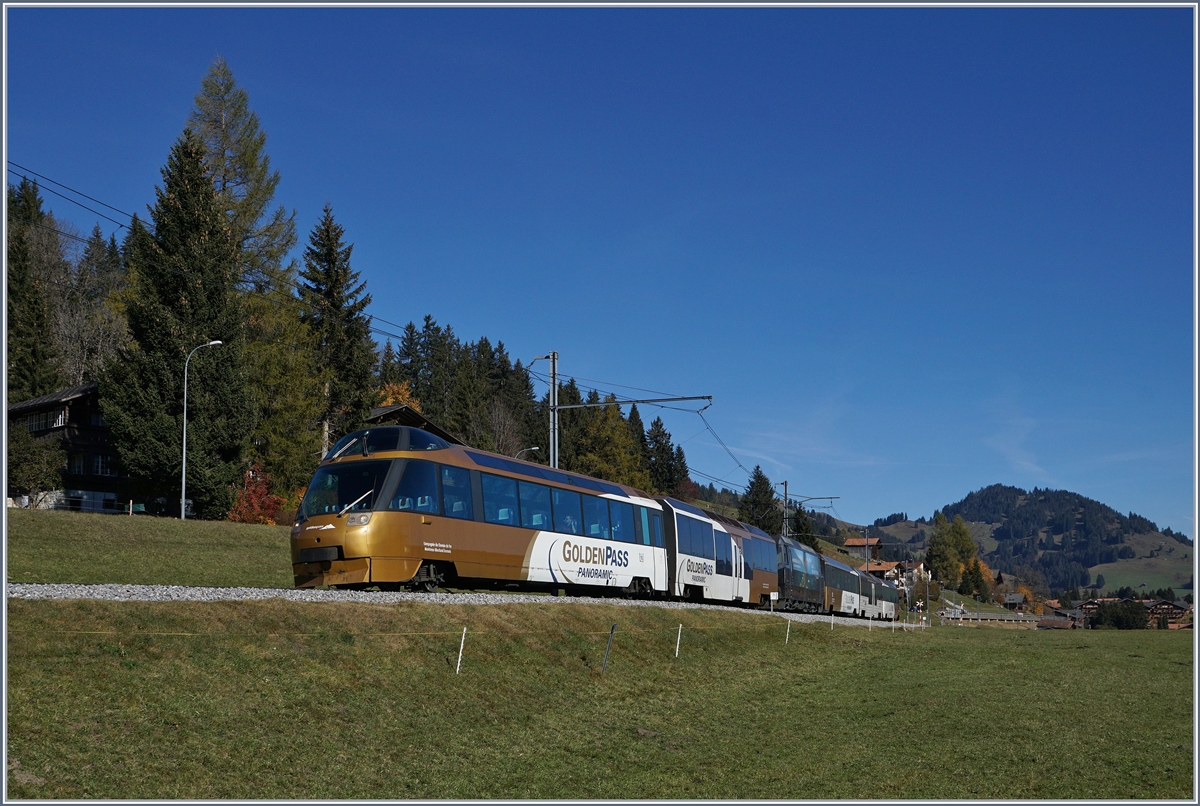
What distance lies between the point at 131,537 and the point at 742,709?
30510 mm

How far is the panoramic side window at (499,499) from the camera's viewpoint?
25550mm

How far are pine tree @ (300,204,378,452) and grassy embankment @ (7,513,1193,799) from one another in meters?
40.6

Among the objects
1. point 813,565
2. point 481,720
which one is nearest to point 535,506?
point 481,720

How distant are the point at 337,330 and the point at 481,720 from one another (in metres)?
51.3

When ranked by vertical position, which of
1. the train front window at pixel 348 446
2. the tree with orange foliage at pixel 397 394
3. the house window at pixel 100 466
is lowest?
the train front window at pixel 348 446

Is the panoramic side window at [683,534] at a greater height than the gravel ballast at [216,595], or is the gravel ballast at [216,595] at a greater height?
the panoramic side window at [683,534]

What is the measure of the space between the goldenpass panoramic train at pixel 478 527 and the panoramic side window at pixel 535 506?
5 centimetres

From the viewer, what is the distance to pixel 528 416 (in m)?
144

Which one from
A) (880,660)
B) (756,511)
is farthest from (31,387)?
(756,511)

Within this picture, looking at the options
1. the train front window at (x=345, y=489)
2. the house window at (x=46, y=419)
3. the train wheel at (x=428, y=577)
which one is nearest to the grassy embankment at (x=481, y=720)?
the train wheel at (x=428, y=577)

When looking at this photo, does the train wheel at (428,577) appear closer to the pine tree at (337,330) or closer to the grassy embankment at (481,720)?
the grassy embankment at (481,720)

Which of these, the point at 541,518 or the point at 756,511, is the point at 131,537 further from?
the point at 756,511

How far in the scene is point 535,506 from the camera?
2764 centimetres

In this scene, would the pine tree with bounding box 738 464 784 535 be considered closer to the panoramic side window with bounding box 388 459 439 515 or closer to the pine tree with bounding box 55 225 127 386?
the pine tree with bounding box 55 225 127 386
